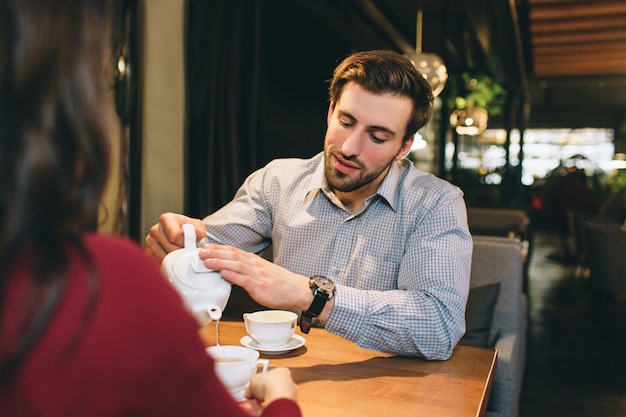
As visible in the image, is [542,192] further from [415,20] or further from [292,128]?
[292,128]

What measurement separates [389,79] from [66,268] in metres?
1.32

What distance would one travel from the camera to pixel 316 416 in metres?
0.94

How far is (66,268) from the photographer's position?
1.60ft

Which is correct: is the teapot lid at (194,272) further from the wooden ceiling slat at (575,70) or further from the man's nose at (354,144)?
the wooden ceiling slat at (575,70)

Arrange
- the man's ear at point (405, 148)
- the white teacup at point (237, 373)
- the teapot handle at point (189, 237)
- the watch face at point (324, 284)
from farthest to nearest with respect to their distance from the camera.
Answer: the man's ear at point (405, 148), the watch face at point (324, 284), the teapot handle at point (189, 237), the white teacup at point (237, 373)

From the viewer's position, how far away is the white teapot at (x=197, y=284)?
1022 mm

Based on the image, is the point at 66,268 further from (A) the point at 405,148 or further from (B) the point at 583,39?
(B) the point at 583,39

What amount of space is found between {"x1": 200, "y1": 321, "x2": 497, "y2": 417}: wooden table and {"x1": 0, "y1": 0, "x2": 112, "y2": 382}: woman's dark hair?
59 cm

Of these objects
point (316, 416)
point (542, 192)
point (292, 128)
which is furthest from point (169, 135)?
point (542, 192)

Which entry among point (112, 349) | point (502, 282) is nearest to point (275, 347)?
point (112, 349)

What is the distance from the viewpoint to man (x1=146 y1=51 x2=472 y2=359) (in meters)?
1.29

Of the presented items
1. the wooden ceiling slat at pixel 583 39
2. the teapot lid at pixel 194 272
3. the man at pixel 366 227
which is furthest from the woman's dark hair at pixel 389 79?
the wooden ceiling slat at pixel 583 39

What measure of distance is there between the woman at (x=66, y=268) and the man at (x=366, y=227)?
2.27 ft

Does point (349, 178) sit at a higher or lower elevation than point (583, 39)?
lower
